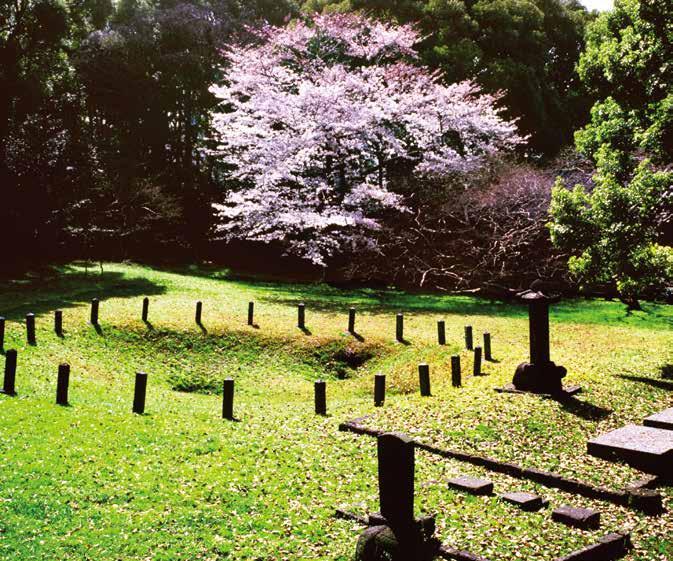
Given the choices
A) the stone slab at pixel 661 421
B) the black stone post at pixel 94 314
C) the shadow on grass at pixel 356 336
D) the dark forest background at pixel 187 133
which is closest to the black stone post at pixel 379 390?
the stone slab at pixel 661 421

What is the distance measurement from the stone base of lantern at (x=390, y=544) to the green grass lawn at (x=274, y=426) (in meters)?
0.62

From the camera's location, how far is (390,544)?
741 cm

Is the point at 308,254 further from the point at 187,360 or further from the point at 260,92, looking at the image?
the point at 187,360

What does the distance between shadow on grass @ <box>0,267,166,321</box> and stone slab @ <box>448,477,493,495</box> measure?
632 inches

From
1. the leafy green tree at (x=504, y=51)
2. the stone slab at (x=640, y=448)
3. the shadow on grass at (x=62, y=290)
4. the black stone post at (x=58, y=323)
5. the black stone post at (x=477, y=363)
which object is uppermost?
the leafy green tree at (x=504, y=51)

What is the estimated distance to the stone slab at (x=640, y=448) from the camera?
Result: 10.4 meters

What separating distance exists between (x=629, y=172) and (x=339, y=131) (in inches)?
542

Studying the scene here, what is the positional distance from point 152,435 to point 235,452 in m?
1.70

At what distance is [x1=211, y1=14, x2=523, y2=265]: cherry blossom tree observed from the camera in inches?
1195

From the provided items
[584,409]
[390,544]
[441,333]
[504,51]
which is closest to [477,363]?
[441,333]

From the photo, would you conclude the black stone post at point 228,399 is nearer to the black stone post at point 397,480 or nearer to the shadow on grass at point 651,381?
the black stone post at point 397,480

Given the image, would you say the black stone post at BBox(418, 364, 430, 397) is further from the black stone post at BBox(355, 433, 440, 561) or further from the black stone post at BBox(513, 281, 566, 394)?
the black stone post at BBox(355, 433, 440, 561)

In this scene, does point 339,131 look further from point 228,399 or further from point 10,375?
point 10,375

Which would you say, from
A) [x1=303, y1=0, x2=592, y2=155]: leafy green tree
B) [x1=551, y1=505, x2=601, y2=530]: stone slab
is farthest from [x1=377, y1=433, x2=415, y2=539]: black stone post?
[x1=303, y1=0, x2=592, y2=155]: leafy green tree
